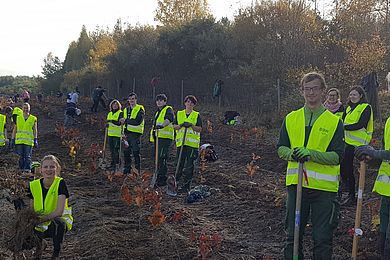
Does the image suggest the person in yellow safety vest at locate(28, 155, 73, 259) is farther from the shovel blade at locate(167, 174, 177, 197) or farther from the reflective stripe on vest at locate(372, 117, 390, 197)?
the shovel blade at locate(167, 174, 177, 197)

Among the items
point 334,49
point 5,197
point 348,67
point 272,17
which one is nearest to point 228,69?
point 272,17

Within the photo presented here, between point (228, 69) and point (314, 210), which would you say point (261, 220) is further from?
point (228, 69)

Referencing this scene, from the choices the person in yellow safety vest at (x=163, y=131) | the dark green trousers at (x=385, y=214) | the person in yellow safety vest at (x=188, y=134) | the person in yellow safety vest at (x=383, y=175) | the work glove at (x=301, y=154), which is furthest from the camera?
the person in yellow safety vest at (x=163, y=131)

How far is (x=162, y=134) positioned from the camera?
375 inches

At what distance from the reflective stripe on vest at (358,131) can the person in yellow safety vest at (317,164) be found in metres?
2.68

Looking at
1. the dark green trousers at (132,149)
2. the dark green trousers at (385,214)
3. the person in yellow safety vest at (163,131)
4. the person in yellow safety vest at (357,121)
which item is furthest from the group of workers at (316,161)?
the dark green trousers at (132,149)

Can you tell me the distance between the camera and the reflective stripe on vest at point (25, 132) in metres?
11.0

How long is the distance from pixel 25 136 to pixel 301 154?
841 centimetres

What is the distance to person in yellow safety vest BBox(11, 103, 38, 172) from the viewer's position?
1105 cm

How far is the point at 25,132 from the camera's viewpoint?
11.0 m

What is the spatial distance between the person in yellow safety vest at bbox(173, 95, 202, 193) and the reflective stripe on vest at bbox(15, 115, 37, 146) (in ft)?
12.6

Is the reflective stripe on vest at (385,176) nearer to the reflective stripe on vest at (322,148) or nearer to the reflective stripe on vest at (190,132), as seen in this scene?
the reflective stripe on vest at (322,148)

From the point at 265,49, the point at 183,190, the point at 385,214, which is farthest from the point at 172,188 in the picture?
the point at 265,49

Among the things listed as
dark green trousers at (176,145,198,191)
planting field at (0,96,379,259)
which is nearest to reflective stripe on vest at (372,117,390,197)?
planting field at (0,96,379,259)
